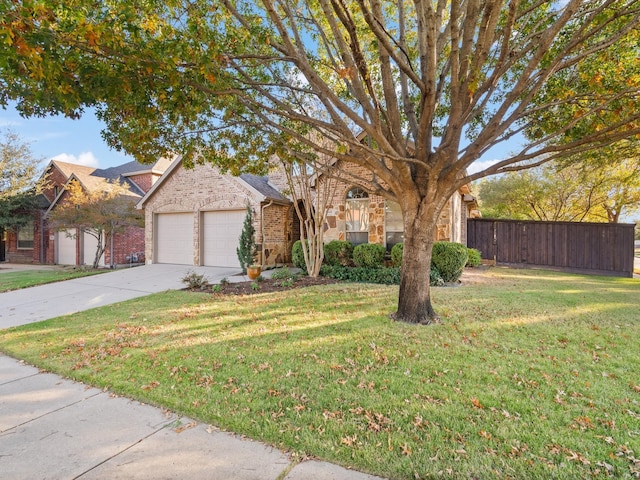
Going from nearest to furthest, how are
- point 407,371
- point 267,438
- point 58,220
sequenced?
point 267,438 < point 407,371 < point 58,220

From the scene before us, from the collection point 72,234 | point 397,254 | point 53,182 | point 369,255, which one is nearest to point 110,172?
point 53,182

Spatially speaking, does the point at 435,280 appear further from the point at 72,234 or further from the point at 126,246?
the point at 72,234

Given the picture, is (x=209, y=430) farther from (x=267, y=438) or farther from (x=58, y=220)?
(x=58, y=220)

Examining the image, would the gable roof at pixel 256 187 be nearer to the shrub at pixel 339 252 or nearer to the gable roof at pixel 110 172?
the shrub at pixel 339 252

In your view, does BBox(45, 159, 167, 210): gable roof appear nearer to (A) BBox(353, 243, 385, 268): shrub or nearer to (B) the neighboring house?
(B) the neighboring house

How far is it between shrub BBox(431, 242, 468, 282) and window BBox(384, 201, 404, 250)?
1802mm

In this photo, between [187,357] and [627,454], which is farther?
[187,357]

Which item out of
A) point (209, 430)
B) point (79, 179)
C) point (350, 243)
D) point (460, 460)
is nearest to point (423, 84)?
point (460, 460)

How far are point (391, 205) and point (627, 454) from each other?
9.37 meters

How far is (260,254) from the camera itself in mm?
12430

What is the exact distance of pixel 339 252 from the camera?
1119cm

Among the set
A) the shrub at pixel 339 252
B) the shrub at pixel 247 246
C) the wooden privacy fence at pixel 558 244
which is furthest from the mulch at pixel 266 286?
the wooden privacy fence at pixel 558 244

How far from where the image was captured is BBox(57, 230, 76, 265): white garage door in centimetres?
1827

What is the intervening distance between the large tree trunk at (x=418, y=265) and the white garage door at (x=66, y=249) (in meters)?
19.6
